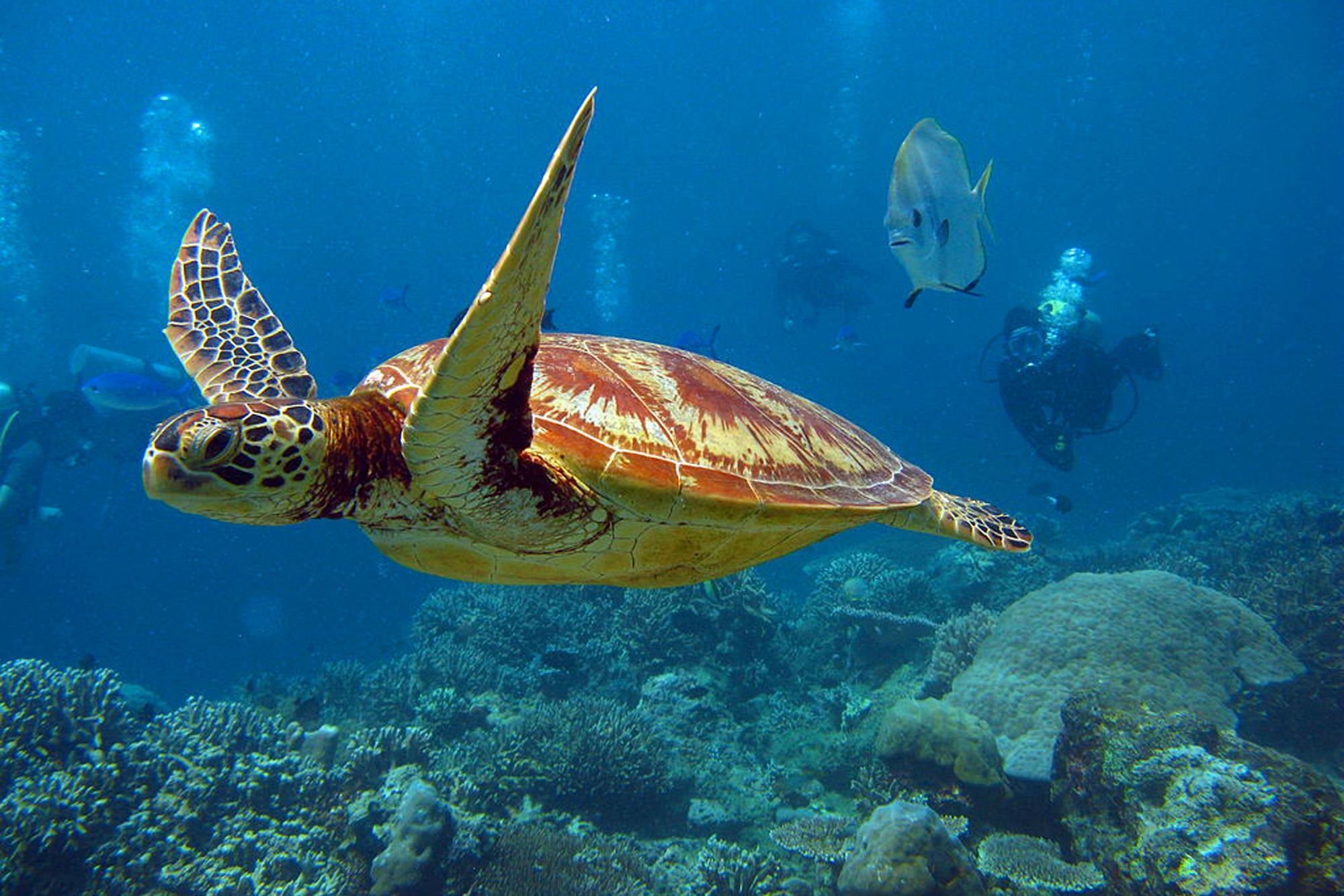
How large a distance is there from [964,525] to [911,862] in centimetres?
160

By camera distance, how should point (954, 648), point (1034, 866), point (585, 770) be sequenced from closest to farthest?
point (1034, 866), point (585, 770), point (954, 648)

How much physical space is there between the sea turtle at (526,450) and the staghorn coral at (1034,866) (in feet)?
5.80

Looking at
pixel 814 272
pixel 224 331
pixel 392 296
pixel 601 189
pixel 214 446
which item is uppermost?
pixel 601 189

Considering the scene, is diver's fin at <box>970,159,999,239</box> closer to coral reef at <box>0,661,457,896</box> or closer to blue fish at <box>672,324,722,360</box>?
coral reef at <box>0,661,457,896</box>

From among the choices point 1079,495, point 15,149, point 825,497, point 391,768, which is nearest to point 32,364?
point 15,149

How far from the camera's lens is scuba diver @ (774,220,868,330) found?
24.4m

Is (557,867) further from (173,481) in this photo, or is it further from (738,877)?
(173,481)

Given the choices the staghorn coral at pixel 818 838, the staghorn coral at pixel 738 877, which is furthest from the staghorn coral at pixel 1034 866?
the staghorn coral at pixel 738 877

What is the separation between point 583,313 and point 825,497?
67701 millimetres

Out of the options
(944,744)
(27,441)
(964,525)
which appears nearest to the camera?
(964,525)

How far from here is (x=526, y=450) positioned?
1777 mm

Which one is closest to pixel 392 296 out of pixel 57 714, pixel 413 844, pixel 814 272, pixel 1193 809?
pixel 57 714

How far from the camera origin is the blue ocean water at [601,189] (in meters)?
26.8

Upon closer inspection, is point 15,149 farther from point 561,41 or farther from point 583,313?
point 583,313
